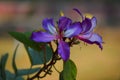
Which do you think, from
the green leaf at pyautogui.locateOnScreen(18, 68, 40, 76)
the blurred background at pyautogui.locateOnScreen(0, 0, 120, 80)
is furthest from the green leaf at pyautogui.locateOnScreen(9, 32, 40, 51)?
the blurred background at pyautogui.locateOnScreen(0, 0, 120, 80)

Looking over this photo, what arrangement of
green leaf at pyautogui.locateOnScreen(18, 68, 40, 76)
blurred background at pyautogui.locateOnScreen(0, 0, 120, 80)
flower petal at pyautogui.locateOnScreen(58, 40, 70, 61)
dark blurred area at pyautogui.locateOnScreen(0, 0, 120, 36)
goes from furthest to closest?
dark blurred area at pyautogui.locateOnScreen(0, 0, 120, 36) < blurred background at pyautogui.locateOnScreen(0, 0, 120, 80) < green leaf at pyautogui.locateOnScreen(18, 68, 40, 76) < flower petal at pyautogui.locateOnScreen(58, 40, 70, 61)

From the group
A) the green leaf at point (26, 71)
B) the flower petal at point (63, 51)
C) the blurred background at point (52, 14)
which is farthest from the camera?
the blurred background at point (52, 14)

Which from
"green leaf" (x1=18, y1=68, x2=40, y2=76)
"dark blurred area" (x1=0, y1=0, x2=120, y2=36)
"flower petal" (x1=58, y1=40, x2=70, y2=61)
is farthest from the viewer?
"dark blurred area" (x1=0, y1=0, x2=120, y2=36)

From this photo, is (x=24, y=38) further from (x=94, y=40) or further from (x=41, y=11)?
(x=41, y=11)

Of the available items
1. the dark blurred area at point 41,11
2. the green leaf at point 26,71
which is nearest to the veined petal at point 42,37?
the green leaf at point 26,71

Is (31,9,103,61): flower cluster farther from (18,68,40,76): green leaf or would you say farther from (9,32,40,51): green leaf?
(18,68,40,76): green leaf

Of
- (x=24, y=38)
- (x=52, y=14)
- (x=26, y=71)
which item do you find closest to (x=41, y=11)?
(x=52, y=14)

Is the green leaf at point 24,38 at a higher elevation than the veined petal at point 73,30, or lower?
lower

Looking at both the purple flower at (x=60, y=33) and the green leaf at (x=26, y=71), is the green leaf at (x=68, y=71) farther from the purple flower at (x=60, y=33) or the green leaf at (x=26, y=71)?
the green leaf at (x=26, y=71)

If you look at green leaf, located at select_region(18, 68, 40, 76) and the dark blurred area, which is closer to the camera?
green leaf, located at select_region(18, 68, 40, 76)
